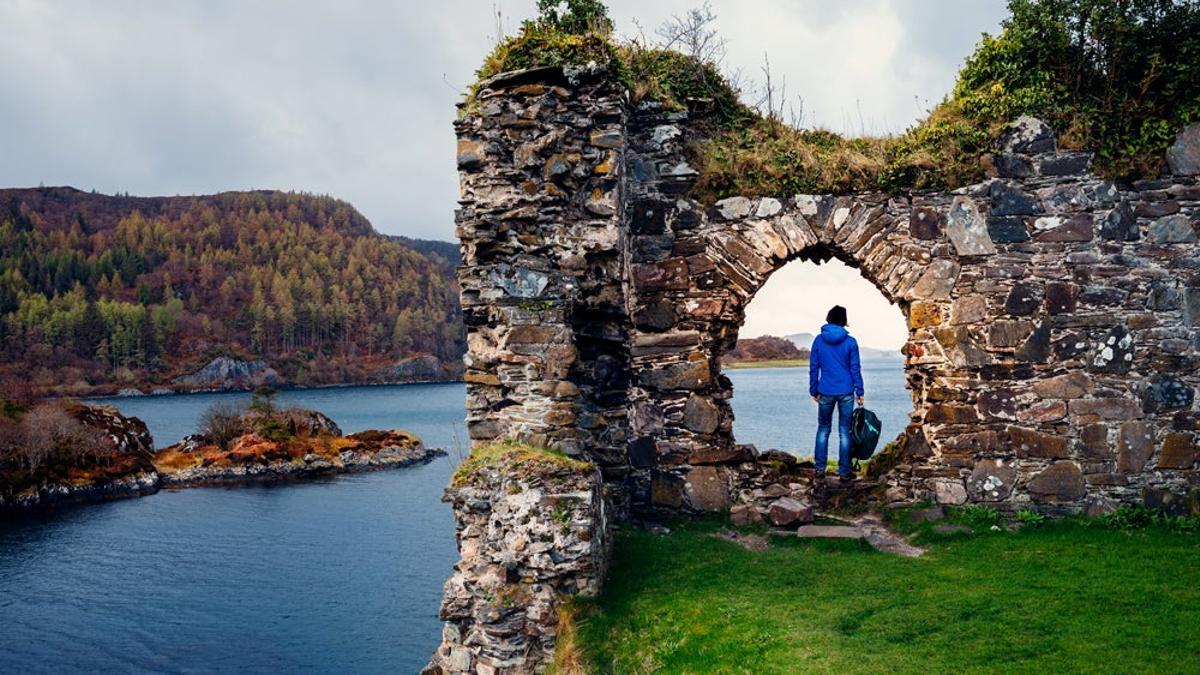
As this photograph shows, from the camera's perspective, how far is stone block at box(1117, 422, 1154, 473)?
8.23 meters

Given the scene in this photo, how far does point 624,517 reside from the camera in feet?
28.2

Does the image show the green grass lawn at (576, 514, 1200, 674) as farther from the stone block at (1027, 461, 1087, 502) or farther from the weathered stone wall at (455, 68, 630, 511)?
the weathered stone wall at (455, 68, 630, 511)

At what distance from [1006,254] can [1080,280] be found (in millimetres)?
776

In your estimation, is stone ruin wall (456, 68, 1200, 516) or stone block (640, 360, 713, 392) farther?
stone block (640, 360, 713, 392)

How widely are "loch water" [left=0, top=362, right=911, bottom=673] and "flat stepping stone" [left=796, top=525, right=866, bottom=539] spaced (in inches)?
150

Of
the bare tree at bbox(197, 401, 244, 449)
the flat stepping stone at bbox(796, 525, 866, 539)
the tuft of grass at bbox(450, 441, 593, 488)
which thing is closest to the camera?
the tuft of grass at bbox(450, 441, 593, 488)

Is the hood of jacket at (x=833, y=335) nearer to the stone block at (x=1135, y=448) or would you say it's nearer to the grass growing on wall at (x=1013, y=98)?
the grass growing on wall at (x=1013, y=98)

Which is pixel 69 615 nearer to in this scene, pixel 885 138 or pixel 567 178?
pixel 567 178

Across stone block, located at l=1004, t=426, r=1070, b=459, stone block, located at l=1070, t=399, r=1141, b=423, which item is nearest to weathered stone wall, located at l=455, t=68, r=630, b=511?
stone block, located at l=1004, t=426, r=1070, b=459

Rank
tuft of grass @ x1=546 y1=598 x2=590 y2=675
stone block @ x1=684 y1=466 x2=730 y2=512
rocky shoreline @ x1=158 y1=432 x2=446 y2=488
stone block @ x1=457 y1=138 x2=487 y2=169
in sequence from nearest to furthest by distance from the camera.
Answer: tuft of grass @ x1=546 y1=598 x2=590 y2=675 < stone block @ x1=457 y1=138 x2=487 y2=169 < stone block @ x1=684 y1=466 x2=730 y2=512 < rocky shoreline @ x1=158 y1=432 x2=446 y2=488

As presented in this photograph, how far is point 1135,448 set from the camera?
8.24 metres

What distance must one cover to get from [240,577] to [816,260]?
56.8 ft

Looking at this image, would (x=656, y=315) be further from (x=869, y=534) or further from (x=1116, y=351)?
(x=1116, y=351)

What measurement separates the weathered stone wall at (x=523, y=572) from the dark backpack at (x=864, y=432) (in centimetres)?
345
